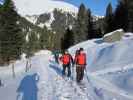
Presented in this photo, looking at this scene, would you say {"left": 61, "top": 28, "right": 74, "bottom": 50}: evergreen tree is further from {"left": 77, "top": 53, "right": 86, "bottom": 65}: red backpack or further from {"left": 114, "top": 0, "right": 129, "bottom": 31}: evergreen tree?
{"left": 77, "top": 53, "right": 86, "bottom": 65}: red backpack

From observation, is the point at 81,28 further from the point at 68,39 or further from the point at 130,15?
the point at 130,15

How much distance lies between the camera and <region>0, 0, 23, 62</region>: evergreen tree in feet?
190

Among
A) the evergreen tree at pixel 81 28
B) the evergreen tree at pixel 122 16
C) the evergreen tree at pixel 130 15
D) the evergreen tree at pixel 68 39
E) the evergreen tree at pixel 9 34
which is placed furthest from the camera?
the evergreen tree at pixel 68 39

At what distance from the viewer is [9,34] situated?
193 feet

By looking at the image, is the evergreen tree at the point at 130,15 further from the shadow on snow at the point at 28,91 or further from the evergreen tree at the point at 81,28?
the shadow on snow at the point at 28,91

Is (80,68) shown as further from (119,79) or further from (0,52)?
(0,52)

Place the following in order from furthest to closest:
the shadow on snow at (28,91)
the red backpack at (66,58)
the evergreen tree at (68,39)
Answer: the evergreen tree at (68,39) → the red backpack at (66,58) → the shadow on snow at (28,91)

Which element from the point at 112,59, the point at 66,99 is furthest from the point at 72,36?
the point at 66,99

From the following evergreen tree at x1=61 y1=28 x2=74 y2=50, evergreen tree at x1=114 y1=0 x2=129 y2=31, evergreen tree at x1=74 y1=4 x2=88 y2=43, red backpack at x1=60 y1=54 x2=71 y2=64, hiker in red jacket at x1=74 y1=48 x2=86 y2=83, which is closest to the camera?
hiker in red jacket at x1=74 y1=48 x2=86 y2=83

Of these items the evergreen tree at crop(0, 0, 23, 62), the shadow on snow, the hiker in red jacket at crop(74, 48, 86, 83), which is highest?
the evergreen tree at crop(0, 0, 23, 62)

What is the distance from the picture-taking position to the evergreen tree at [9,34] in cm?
5800

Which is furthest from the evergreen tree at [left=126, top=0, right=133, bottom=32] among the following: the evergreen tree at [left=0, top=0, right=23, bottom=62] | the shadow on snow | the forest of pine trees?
the shadow on snow

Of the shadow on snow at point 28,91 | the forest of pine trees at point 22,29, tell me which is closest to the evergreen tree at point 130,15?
the forest of pine trees at point 22,29

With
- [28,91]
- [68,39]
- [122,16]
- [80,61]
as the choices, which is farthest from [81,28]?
[80,61]
